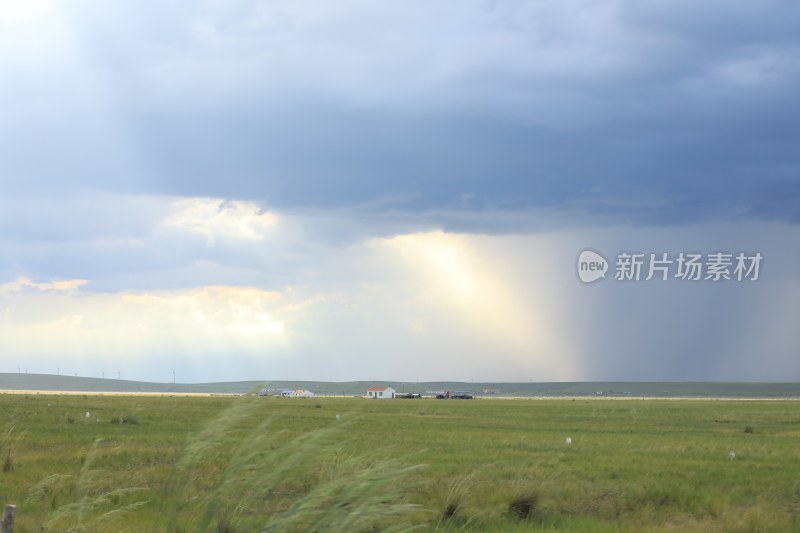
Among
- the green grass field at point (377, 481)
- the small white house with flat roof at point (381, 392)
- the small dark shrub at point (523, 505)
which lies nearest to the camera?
the green grass field at point (377, 481)

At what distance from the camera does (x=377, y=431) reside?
112 feet

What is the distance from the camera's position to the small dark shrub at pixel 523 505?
14992mm

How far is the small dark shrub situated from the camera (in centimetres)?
1499

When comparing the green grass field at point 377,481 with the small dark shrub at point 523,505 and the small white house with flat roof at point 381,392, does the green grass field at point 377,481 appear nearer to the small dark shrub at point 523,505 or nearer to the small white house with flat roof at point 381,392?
the small dark shrub at point 523,505

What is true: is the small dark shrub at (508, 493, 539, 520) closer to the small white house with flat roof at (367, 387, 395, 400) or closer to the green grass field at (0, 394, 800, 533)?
the green grass field at (0, 394, 800, 533)

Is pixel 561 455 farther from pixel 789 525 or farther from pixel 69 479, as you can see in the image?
pixel 69 479

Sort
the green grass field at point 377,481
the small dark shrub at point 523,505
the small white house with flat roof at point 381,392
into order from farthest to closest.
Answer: the small white house with flat roof at point 381,392, the small dark shrub at point 523,505, the green grass field at point 377,481

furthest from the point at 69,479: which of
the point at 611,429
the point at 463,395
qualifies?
the point at 463,395

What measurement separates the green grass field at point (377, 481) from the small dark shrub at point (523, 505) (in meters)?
0.02

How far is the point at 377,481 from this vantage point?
637 cm

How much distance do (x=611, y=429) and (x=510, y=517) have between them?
88.2ft

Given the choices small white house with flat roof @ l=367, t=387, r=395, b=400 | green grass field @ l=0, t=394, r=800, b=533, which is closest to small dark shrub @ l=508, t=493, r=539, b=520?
green grass field @ l=0, t=394, r=800, b=533

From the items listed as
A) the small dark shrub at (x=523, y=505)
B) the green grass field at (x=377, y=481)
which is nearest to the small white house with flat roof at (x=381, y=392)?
the green grass field at (x=377, y=481)

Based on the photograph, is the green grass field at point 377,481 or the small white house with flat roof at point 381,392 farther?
the small white house with flat roof at point 381,392
